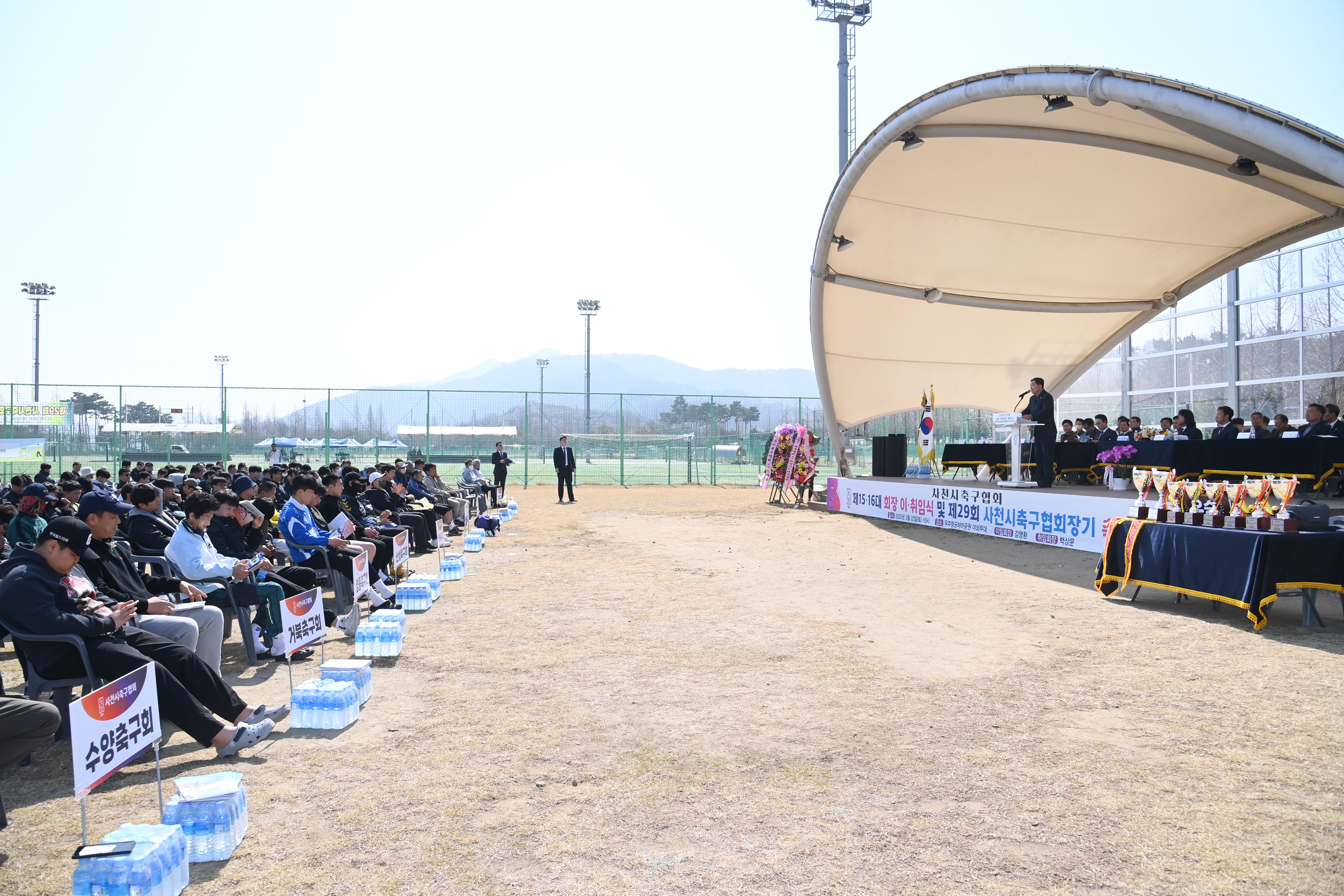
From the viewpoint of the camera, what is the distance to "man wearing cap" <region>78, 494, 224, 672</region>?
4250 millimetres

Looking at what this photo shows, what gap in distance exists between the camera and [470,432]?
24875mm

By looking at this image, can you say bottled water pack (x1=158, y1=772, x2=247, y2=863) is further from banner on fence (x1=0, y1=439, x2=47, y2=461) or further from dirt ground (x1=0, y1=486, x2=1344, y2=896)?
banner on fence (x1=0, y1=439, x2=47, y2=461)

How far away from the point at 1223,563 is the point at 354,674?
6.80m

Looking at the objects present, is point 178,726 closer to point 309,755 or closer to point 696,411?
point 309,755

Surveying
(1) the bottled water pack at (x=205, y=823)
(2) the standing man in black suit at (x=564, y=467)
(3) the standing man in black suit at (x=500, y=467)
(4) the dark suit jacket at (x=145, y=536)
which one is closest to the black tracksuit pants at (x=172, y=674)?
(1) the bottled water pack at (x=205, y=823)

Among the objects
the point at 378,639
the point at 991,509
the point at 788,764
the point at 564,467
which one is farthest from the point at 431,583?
the point at 564,467

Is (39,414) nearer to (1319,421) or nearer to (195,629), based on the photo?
(195,629)

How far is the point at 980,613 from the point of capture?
284 inches

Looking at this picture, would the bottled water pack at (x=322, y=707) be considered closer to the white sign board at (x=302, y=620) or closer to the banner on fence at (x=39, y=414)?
the white sign board at (x=302, y=620)

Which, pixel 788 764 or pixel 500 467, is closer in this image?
pixel 788 764

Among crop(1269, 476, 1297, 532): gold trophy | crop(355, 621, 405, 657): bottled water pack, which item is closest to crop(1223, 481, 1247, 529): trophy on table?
crop(1269, 476, 1297, 532): gold trophy

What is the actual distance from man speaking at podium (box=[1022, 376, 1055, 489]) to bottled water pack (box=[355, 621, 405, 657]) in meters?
9.74

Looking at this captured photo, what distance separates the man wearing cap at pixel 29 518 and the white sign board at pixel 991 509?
10.5m

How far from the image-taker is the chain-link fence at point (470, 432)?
68.9ft
